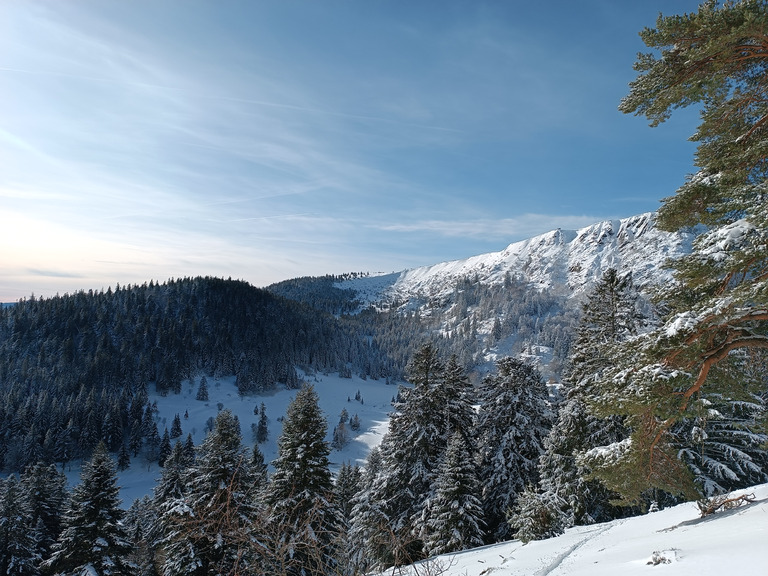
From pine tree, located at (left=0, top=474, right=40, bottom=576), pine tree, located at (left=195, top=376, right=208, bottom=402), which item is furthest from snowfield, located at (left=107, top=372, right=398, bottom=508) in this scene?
pine tree, located at (left=0, top=474, right=40, bottom=576)

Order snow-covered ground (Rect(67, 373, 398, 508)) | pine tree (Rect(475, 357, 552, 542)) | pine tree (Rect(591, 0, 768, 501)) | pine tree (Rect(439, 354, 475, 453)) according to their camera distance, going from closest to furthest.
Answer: pine tree (Rect(591, 0, 768, 501)), pine tree (Rect(475, 357, 552, 542)), pine tree (Rect(439, 354, 475, 453)), snow-covered ground (Rect(67, 373, 398, 508))

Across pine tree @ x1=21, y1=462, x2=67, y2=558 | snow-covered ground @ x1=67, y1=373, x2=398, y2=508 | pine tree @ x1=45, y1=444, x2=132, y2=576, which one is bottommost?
snow-covered ground @ x1=67, y1=373, x2=398, y2=508

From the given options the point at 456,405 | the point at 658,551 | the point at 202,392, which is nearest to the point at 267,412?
the point at 202,392

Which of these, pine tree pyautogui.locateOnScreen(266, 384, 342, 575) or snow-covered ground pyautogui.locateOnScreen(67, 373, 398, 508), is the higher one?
pine tree pyautogui.locateOnScreen(266, 384, 342, 575)

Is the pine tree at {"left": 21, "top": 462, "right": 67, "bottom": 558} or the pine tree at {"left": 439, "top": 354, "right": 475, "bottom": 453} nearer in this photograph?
the pine tree at {"left": 439, "top": 354, "right": 475, "bottom": 453}

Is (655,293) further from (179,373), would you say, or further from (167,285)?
(167,285)

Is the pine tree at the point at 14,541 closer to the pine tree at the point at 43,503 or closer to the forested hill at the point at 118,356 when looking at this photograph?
the pine tree at the point at 43,503

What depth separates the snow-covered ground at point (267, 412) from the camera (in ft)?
298

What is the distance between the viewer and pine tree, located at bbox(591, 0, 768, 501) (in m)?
6.48

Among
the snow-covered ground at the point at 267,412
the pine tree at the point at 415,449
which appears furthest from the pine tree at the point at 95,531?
the snow-covered ground at the point at 267,412

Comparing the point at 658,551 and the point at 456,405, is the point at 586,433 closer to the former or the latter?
the point at 456,405

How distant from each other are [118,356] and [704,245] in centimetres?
17134

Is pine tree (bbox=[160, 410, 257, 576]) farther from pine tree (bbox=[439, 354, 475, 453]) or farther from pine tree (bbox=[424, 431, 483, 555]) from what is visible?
pine tree (bbox=[439, 354, 475, 453])

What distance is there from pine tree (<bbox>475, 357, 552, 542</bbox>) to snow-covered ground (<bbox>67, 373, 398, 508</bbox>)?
223 feet
